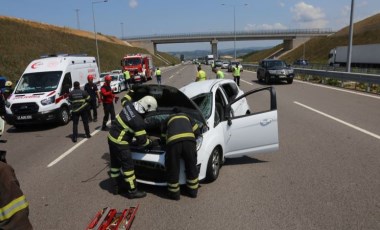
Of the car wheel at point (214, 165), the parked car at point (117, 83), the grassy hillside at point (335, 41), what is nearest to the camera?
the car wheel at point (214, 165)

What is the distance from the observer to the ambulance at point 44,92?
37.2 ft

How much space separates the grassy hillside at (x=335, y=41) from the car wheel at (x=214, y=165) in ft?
248

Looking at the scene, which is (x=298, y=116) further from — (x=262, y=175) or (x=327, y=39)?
(x=327, y=39)

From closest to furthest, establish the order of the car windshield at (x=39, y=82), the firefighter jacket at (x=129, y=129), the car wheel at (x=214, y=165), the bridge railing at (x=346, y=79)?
the firefighter jacket at (x=129, y=129) < the car wheel at (x=214, y=165) < the car windshield at (x=39, y=82) < the bridge railing at (x=346, y=79)

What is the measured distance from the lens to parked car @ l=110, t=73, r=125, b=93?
23.2m

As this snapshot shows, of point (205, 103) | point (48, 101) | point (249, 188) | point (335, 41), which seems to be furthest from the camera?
point (335, 41)

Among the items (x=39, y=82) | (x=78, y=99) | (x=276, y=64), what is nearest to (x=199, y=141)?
(x=78, y=99)

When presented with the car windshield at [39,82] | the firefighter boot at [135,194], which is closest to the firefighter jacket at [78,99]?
the car windshield at [39,82]

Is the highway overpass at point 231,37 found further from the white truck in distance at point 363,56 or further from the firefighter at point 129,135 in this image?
the firefighter at point 129,135

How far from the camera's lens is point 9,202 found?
2367mm

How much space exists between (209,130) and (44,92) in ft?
26.7

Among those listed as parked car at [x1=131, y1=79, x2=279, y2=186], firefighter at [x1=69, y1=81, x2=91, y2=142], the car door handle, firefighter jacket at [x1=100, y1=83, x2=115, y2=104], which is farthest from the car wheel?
firefighter jacket at [x1=100, y1=83, x2=115, y2=104]

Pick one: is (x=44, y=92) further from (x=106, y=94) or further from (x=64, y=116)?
(x=106, y=94)

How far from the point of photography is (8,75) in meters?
30.9
